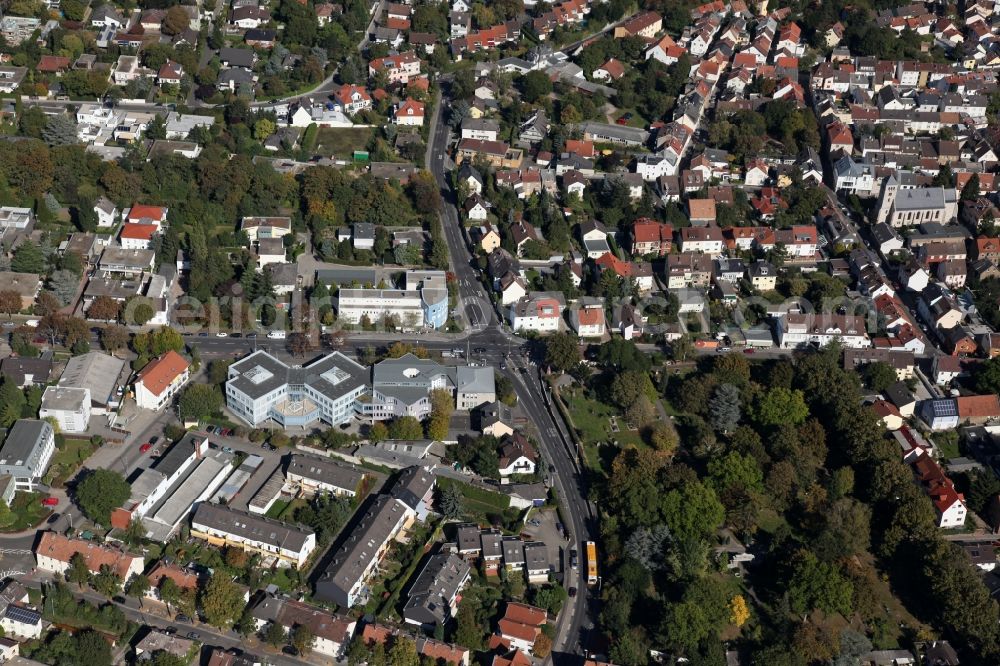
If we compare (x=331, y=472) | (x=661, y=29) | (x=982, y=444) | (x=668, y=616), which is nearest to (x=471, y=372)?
(x=331, y=472)

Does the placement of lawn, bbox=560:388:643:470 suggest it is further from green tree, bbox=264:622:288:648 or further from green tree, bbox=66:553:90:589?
green tree, bbox=66:553:90:589

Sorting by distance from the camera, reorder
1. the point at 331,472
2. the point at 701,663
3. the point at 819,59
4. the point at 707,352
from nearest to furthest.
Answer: the point at 701,663, the point at 331,472, the point at 707,352, the point at 819,59

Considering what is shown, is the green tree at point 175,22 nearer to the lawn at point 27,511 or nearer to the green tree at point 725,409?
the lawn at point 27,511

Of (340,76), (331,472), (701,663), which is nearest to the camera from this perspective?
(701,663)

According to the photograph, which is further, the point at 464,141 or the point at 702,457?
the point at 464,141

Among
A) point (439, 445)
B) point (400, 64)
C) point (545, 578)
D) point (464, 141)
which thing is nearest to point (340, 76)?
point (400, 64)

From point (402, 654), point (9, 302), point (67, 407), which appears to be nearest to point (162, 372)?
point (67, 407)

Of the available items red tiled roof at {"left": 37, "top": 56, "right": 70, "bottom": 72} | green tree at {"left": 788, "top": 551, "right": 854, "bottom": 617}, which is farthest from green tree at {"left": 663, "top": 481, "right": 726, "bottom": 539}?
red tiled roof at {"left": 37, "top": 56, "right": 70, "bottom": 72}

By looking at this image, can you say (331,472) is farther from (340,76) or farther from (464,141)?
(340,76)
